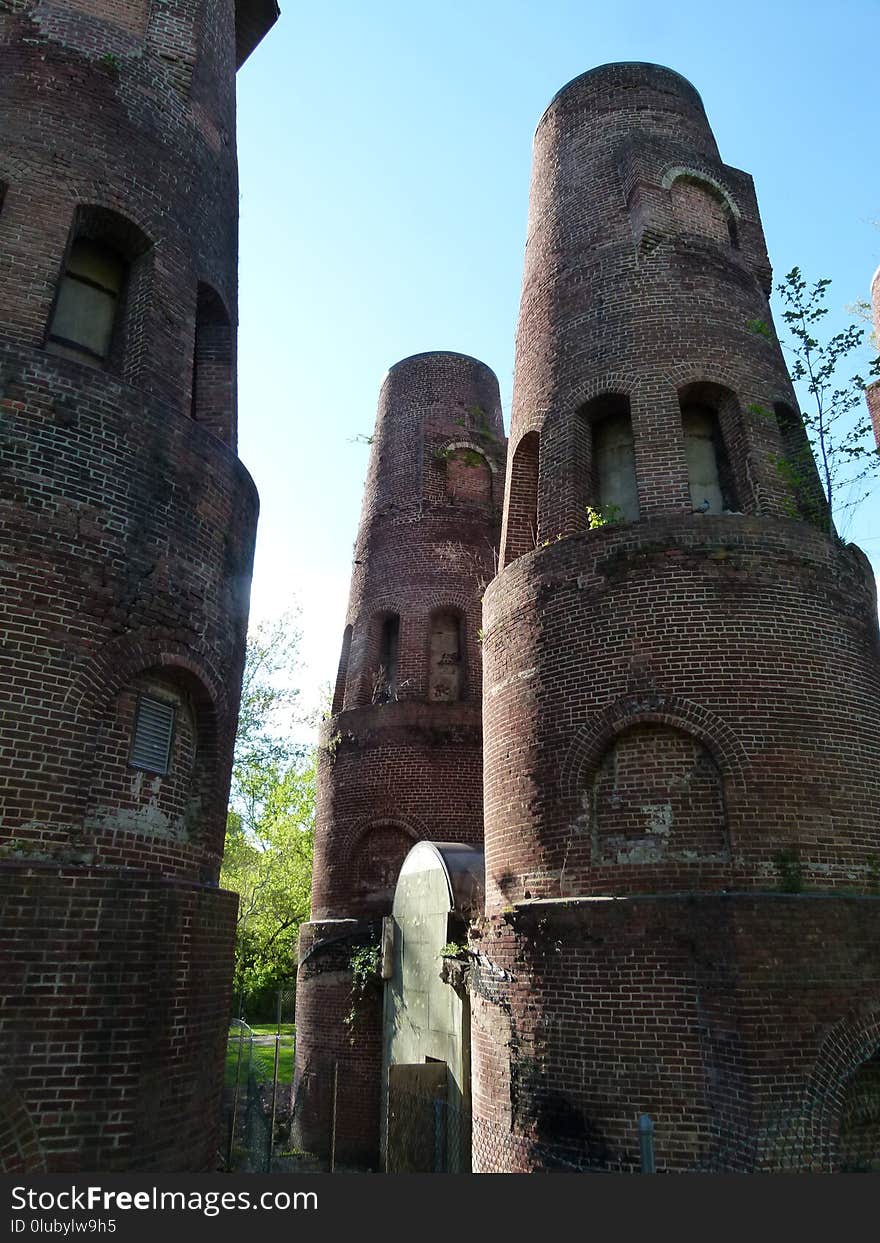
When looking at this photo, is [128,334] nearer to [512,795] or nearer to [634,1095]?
[512,795]

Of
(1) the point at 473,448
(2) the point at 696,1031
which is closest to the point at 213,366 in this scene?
(2) the point at 696,1031

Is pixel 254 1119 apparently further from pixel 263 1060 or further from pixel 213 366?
pixel 263 1060

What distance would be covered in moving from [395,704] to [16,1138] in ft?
39.3

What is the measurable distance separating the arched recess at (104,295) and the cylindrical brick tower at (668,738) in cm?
516

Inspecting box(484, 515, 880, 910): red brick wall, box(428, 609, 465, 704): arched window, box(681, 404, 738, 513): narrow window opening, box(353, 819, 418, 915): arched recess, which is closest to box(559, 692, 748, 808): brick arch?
box(484, 515, 880, 910): red brick wall

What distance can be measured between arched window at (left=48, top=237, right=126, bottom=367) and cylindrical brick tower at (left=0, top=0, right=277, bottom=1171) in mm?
26

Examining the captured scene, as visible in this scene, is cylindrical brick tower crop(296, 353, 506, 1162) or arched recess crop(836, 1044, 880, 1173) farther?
cylindrical brick tower crop(296, 353, 506, 1162)

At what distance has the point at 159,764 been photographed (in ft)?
24.2

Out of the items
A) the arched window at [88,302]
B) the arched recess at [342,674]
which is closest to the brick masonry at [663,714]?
the arched window at [88,302]

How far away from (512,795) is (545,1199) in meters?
4.39

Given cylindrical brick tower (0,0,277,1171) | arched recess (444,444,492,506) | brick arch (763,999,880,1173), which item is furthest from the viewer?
arched recess (444,444,492,506)

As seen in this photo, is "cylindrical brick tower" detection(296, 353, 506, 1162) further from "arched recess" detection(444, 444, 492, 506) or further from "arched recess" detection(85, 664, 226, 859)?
"arched recess" detection(85, 664, 226, 859)

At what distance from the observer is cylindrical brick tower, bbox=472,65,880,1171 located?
755 centimetres

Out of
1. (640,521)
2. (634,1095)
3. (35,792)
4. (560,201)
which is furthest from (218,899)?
(560,201)
